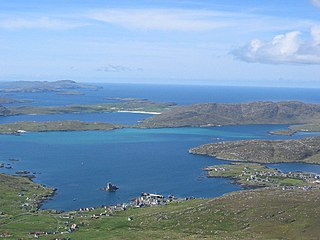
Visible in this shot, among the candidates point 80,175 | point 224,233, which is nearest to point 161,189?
point 80,175

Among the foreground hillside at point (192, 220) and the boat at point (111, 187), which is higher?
the foreground hillside at point (192, 220)

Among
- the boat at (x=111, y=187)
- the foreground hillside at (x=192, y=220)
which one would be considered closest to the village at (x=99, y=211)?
the foreground hillside at (x=192, y=220)

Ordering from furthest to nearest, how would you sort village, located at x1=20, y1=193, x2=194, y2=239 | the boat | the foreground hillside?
the boat < village, located at x1=20, y1=193, x2=194, y2=239 < the foreground hillside

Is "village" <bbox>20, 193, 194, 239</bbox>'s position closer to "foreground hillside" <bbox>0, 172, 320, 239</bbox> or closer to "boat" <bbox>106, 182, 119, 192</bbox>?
"foreground hillside" <bbox>0, 172, 320, 239</bbox>

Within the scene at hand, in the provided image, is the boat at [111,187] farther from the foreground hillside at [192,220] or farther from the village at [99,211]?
the foreground hillside at [192,220]

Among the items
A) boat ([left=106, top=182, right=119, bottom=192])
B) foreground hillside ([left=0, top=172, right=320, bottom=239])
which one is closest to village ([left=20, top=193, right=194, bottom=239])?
foreground hillside ([left=0, top=172, right=320, bottom=239])

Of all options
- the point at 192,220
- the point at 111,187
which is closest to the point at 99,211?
the point at 111,187

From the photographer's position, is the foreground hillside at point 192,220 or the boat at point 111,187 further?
the boat at point 111,187

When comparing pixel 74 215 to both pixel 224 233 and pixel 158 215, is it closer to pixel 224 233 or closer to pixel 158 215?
pixel 158 215

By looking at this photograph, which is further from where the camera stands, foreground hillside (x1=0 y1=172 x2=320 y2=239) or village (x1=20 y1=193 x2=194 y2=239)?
village (x1=20 y1=193 x2=194 y2=239)

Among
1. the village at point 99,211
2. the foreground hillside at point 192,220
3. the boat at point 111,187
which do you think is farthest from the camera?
the boat at point 111,187

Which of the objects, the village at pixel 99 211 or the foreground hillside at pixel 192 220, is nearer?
the foreground hillside at pixel 192 220

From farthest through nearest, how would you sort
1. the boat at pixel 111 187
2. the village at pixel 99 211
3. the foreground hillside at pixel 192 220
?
the boat at pixel 111 187, the village at pixel 99 211, the foreground hillside at pixel 192 220
